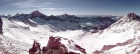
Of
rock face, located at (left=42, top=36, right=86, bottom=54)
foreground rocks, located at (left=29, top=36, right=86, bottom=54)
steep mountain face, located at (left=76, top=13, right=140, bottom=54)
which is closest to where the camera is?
foreground rocks, located at (left=29, top=36, right=86, bottom=54)

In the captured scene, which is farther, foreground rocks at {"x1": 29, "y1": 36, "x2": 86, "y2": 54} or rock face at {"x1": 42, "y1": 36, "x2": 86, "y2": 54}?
rock face at {"x1": 42, "y1": 36, "x2": 86, "y2": 54}

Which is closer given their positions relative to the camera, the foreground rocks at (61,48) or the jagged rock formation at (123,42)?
the foreground rocks at (61,48)

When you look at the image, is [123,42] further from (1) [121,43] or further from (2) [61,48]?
(2) [61,48]

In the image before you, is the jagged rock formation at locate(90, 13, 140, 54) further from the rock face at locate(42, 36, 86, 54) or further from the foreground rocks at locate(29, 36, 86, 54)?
the foreground rocks at locate(29, 36, 86, 54)

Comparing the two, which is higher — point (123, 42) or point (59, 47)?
point (59, 47)

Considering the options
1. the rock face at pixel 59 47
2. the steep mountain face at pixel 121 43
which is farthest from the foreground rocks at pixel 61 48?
the steep mountain face at pixel 121 43

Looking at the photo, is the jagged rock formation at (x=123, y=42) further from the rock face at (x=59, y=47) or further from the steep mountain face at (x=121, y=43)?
the rock face at (x=59, y=47)

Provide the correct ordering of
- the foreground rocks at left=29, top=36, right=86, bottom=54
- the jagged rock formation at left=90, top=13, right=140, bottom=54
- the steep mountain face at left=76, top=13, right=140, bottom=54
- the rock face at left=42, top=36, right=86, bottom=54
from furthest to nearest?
the steep mountain face at left=76, top=13, right=140, bottom=54
the jagged rock formation at left=90, top=13, right=140, bottom=54
the rock face at left=42, top=36, right=86, bottom=54
the foreground rocks at left=29, top=36, right=86, bottom=54

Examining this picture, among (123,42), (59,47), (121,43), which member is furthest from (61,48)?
(123,42)

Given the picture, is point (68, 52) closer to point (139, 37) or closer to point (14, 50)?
point (14, 50)

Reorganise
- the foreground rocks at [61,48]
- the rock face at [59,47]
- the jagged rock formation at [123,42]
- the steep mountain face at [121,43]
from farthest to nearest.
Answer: the steep mountain face at [121,43] → the jagged rock formation at [123,42] → the rock face at [59,47] → the foreground rocks at [61,48]

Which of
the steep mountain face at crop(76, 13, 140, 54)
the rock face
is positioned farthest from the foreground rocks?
the steep mountain face at crop(76, 13, 140, 54)

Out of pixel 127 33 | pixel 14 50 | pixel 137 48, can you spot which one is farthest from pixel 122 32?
pixel 14 50
